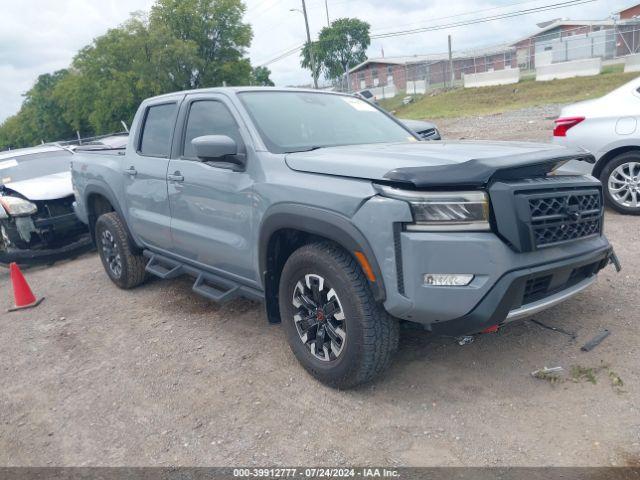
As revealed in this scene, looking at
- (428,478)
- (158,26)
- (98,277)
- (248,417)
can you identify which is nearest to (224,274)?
(248,417)

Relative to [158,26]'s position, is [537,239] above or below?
below

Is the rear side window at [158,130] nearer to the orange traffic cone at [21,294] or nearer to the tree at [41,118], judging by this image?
the orange traffic cone at [21,294]

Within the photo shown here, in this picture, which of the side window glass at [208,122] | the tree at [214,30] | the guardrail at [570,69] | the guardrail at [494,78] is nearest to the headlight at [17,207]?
the side window glass at [208,122]

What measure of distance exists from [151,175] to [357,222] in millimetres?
2575

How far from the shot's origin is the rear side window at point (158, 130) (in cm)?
462

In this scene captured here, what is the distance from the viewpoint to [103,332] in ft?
15.4

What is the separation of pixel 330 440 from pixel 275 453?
30cm

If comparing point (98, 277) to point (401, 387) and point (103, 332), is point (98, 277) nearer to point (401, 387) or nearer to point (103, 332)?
point (103, 332)

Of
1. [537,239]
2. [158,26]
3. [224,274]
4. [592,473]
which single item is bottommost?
[592,473]

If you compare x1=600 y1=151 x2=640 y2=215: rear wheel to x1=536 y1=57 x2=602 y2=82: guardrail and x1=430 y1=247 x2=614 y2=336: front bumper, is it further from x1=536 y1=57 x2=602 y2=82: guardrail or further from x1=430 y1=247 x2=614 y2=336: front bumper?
x1=536 y1=57 x2=602 y2=82: guardrail

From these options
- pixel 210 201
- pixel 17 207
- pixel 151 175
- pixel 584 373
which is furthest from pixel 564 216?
pixel 17 207

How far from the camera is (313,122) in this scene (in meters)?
3.98

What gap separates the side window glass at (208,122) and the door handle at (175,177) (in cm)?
17

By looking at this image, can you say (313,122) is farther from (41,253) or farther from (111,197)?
(41,253)
